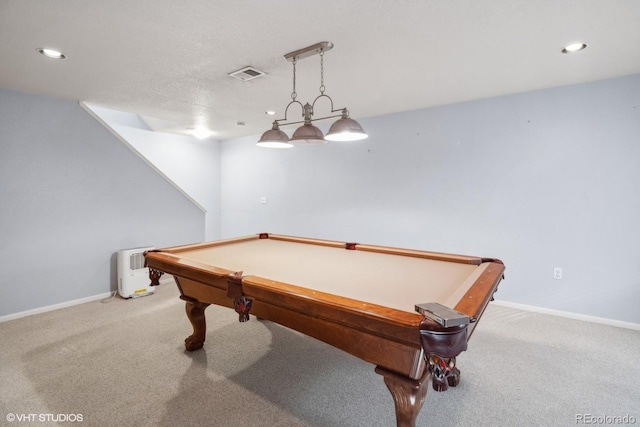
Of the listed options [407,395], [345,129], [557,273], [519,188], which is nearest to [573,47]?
[519,188]

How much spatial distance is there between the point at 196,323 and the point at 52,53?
7.01ft

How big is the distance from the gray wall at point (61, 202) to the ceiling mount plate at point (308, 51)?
2.67 m

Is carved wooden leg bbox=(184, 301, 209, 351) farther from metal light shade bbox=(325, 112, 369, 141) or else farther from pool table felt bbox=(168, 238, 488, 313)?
metal light shade bbox=(325, 112, 369, 141)

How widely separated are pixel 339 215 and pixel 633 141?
2954mm

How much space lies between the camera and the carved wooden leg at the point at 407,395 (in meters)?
1.19

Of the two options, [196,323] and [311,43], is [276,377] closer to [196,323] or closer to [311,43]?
[196,323]

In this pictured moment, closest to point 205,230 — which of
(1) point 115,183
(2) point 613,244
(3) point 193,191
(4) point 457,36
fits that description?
(3) point 193,191

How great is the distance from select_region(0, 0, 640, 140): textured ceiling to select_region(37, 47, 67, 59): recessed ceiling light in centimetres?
5

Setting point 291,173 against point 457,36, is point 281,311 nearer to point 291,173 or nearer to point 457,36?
point 457,36

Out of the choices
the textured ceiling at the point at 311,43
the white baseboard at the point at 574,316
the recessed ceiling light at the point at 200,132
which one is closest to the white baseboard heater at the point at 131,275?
the textured ceiling at the point at 311,43

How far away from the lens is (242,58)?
7.03ft

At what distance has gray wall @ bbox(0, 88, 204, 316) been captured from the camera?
289 centimetres

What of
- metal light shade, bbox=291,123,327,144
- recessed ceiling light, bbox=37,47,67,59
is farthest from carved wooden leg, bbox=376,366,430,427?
recessed ceiling light, bbox=37,47,67,59

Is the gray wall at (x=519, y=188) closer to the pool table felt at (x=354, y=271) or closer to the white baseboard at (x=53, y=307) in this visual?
the pool table felt at (x=354, y=271)
